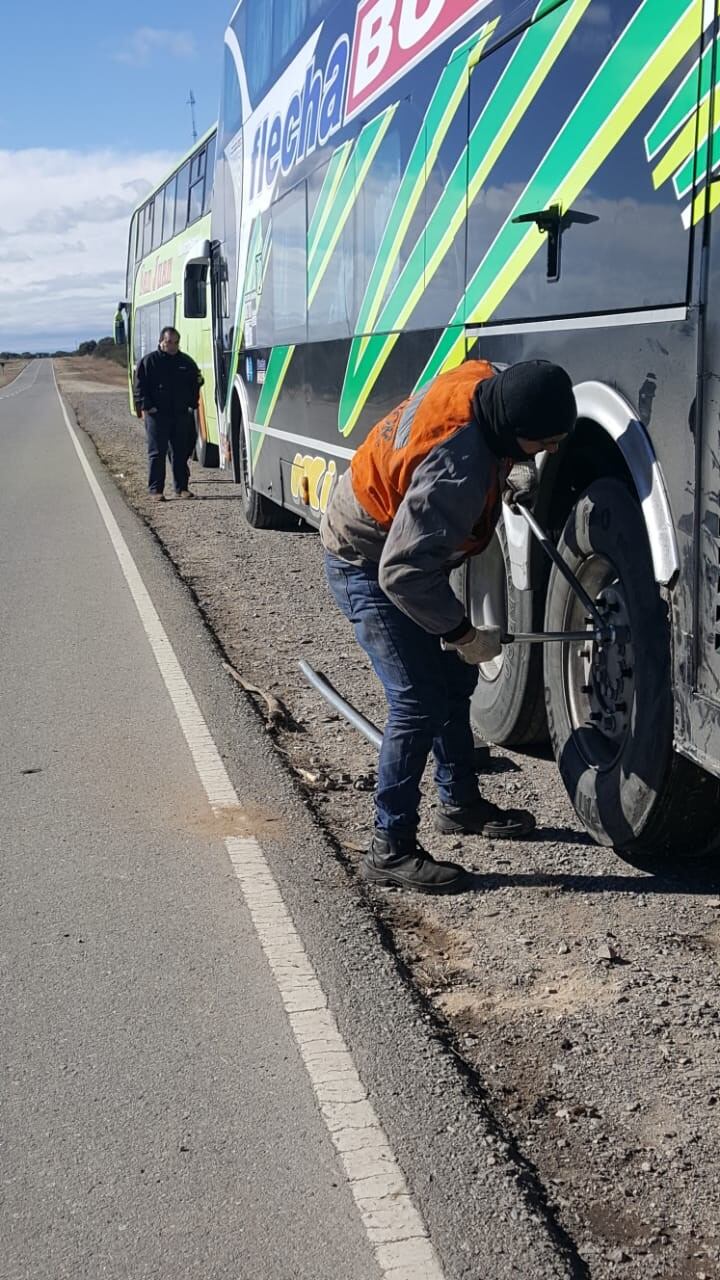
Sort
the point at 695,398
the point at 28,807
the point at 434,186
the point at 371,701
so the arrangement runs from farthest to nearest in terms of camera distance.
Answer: the point at 371,701, the point at 434,186, the point at 28,807, the point at 695,398

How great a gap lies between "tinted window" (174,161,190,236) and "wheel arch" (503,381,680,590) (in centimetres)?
1445

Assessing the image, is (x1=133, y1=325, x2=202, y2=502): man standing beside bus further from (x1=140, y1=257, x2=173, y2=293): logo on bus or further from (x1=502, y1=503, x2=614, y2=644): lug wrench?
(x1=502, y1=503, x2=614, y2=644): lug wrench

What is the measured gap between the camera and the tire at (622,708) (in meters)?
3.85

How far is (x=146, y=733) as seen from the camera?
237 inches

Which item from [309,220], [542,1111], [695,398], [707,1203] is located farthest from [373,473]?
[309,220]

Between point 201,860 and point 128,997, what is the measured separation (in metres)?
1.00

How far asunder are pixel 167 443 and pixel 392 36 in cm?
944

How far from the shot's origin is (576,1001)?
3.49 meters

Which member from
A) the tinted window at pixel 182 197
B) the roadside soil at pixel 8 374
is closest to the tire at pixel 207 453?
the tinted window at pixel 182 197

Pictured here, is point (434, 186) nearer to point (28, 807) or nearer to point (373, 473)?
point (373, 473)

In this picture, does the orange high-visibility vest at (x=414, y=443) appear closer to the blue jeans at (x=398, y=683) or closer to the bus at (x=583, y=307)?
the blue jeans at (x=398, y=683)

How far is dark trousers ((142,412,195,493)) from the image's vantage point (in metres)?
15.2

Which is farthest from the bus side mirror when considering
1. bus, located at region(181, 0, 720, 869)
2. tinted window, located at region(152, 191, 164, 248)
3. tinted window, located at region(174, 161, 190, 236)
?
bus, located at region(181, 0, 720, 869)

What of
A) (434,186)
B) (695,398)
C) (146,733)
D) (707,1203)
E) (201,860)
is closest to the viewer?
(707,1203)
